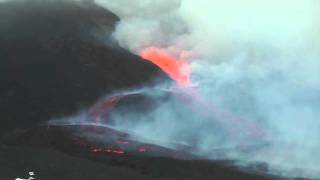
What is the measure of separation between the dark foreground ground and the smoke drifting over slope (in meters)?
0.93

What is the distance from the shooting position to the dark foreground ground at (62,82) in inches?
550

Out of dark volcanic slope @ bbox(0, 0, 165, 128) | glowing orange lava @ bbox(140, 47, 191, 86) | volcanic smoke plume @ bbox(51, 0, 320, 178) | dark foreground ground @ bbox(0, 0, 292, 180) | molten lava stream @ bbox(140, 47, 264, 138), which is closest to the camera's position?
dark foreground ground @ bbox(0, 0, 292, 180)

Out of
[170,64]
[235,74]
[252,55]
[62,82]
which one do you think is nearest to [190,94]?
[235,74]

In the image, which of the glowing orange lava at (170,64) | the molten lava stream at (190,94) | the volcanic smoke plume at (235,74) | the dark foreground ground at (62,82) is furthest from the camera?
the glowing orange lava at (170,64)

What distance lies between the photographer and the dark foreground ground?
14.0 m

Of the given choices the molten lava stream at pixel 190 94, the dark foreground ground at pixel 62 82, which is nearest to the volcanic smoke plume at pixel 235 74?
the molten lava stream at pixel 190 94

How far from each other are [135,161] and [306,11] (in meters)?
8.90

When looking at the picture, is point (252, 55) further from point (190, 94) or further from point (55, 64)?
point (55, 64)

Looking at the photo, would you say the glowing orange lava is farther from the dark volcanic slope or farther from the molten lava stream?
the dark volcanic slope

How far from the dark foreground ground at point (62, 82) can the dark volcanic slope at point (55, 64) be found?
21 mm

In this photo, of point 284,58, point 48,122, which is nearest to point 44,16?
point 48,122

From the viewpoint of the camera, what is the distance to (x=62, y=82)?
17.3 metres

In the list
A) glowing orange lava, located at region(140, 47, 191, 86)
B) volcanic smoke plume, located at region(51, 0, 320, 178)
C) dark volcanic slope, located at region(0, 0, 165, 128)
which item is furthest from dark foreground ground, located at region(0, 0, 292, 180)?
volcanic smoke plume, located at region(51, 0, 320, 178)

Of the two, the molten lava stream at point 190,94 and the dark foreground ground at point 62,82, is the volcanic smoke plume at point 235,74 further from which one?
the dark foreground ground at point 62,82
